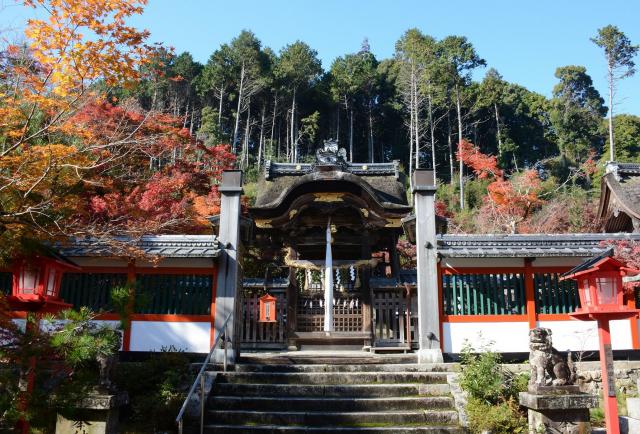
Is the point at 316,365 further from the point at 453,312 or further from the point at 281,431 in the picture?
the point at 453,312

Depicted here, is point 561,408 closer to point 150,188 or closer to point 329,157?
point 329,157

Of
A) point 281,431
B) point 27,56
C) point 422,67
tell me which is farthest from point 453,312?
point 422,67

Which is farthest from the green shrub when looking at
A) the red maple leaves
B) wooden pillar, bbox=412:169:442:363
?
the red maple leaves

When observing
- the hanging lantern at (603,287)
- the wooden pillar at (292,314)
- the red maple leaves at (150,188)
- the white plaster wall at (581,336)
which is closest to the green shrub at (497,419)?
the hanging lantern at (603,287)

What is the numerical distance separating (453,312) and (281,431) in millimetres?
4424

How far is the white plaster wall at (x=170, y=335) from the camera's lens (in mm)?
9938

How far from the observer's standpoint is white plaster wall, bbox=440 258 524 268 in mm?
10211

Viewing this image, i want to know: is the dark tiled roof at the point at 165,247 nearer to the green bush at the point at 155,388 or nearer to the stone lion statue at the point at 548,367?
the green bush at the point at 155,388

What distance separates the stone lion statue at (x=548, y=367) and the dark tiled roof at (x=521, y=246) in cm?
325

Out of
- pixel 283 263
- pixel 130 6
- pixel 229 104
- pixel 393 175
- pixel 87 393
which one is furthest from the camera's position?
pixel 229 104

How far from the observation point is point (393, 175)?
675 inches

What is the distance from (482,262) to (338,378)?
3.83 meters

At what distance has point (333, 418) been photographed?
7.59m

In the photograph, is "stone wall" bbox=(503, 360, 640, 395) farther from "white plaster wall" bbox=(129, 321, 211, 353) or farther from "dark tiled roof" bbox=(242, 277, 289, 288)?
"white plaster wall" bbox=(129, 321, 211, 353)
